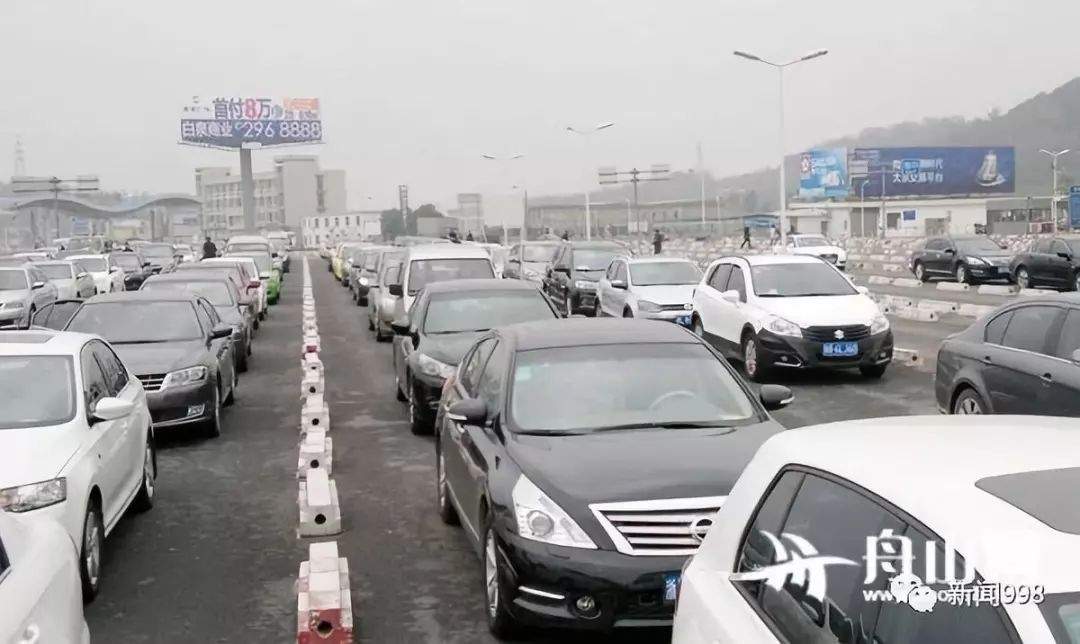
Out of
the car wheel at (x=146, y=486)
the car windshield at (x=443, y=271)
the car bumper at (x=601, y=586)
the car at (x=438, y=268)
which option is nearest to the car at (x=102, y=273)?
the car at (x=438, y=268)

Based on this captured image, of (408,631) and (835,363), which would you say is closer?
(408,631)

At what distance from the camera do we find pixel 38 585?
3.77 metres

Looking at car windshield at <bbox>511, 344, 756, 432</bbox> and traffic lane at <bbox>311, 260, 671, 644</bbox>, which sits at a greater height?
car windshield at <bbox>511, 344, 756, 432</bbox>

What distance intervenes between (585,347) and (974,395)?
13.1 ft

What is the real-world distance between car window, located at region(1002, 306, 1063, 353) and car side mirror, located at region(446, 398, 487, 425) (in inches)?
183

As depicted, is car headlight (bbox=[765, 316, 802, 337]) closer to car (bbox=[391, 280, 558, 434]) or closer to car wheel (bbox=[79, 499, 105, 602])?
car (bbox=[391, 280, 558, 434])

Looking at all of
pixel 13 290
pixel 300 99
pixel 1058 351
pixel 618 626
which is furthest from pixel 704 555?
pixel 300 99

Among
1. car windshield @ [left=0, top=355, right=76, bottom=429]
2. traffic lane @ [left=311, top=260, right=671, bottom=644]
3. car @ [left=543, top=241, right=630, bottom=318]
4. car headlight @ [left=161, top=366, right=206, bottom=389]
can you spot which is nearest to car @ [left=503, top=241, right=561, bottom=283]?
car @ [left=543, top=241, right=630, bottom=318]

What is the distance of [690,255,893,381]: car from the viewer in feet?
46.3

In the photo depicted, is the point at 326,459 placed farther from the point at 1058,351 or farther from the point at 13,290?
the point at 13,290

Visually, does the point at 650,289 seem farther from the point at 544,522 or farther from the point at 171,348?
the point at 544,522

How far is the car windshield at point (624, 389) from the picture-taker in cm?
645

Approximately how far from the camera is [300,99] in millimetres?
102500

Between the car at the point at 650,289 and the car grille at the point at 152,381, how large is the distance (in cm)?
961
